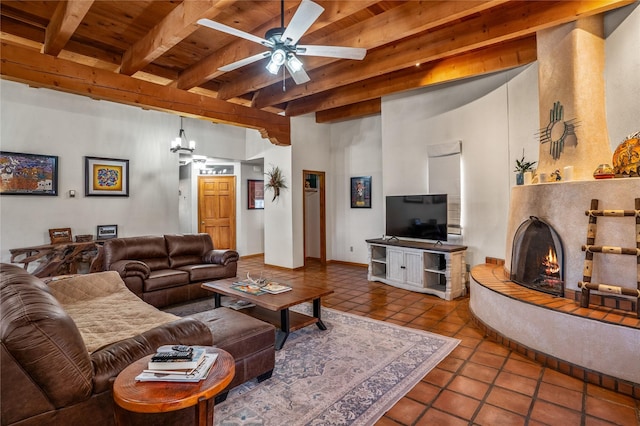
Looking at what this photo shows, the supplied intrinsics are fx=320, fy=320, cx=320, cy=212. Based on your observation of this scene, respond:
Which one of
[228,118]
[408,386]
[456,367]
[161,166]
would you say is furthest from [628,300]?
[161,166]

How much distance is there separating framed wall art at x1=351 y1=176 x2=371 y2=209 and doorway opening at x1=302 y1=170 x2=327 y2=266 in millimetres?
711

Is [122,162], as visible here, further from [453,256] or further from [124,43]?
[453,256]

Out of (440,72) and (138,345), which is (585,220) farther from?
(138,345)

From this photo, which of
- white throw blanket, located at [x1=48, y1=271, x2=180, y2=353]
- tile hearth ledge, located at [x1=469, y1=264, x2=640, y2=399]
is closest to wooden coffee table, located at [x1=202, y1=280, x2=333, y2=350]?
white throw blanket, located at [x1=48, y1=271, x2=180, y2=353]

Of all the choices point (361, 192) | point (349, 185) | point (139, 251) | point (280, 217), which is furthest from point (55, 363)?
point (349, 185)

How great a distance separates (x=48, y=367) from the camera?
1326mm

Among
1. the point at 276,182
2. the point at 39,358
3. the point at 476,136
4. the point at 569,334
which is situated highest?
the point at 476,136

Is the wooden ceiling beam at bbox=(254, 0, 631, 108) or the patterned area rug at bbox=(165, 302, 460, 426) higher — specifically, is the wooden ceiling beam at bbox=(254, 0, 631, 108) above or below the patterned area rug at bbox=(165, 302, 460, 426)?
above

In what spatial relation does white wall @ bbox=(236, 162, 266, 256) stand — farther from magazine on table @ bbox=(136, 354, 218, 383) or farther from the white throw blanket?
magazine on table @ bbox=(136, 354, 218, 383)

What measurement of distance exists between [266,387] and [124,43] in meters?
4.13

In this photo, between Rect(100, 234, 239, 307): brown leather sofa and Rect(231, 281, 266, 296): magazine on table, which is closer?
Rect(231, 281, 266, 296): magazine on table

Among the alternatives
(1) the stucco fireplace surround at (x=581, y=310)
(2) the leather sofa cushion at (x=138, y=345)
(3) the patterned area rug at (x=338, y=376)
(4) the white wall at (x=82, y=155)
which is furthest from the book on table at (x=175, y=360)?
(4) the white wall at (x=82, y=155)

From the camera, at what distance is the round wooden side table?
1220mm

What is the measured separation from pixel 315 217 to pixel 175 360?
6158mm
